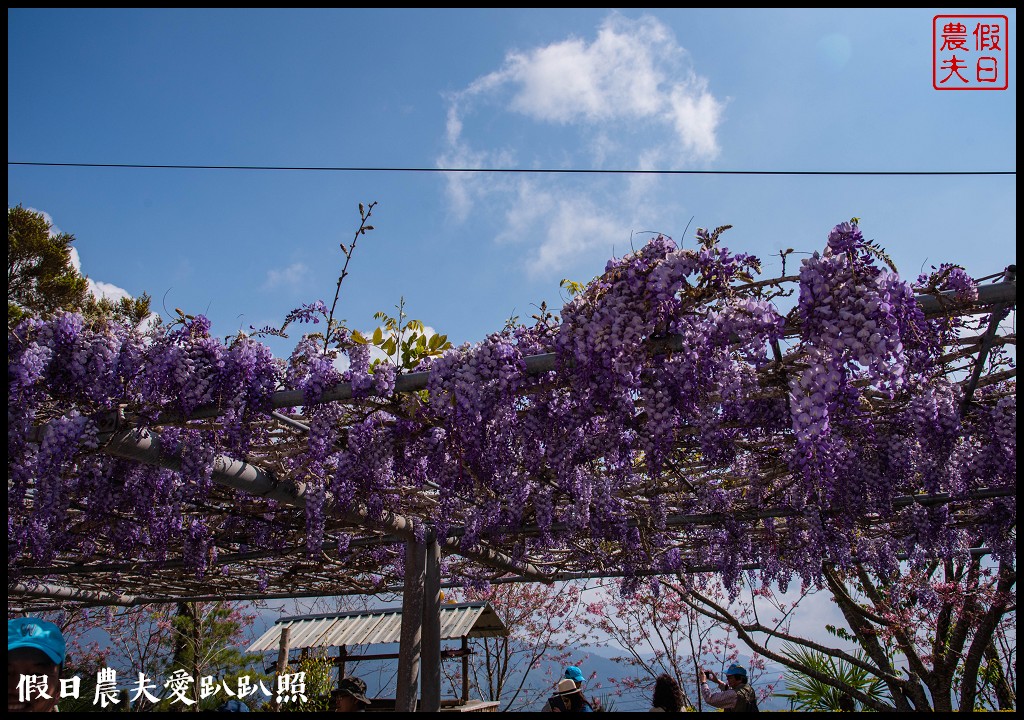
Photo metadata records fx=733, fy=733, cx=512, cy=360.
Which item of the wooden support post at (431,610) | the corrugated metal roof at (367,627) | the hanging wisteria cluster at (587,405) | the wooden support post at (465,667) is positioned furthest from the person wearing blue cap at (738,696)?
the wooden support post at (465,667)

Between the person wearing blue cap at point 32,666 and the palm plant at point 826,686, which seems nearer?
the person wearing blue cap at point 32,666

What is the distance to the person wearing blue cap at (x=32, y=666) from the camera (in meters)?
1.92

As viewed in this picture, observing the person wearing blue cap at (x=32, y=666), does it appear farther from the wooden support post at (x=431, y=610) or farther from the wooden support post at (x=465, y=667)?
the wooden support post at (x=465, y=667)

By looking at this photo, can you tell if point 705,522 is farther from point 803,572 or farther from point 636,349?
point 636,349

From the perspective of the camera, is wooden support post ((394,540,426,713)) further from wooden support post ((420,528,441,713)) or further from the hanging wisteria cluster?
the hanging wisteria cluster

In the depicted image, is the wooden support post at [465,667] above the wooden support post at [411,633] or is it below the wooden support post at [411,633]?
below

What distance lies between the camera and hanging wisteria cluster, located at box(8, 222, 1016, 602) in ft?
10.8

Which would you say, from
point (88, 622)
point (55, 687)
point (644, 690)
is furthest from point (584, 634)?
point (55, 687)

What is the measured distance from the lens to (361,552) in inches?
352

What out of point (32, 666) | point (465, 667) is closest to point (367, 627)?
point (465, 667)

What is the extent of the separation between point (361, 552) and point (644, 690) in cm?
564

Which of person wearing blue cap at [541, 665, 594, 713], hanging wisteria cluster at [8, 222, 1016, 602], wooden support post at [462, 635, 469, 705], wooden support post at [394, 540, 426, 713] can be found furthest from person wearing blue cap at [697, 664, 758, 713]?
wooden support post at [462, 635, 469, 705]

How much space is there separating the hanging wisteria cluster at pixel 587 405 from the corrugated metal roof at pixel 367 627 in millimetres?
4135

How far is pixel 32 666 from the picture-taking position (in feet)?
6.56
